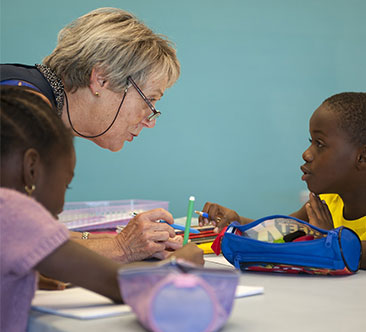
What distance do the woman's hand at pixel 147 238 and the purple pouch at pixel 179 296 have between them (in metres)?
0.55

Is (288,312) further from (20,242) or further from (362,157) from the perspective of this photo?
(362,157)

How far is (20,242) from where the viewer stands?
708 mm

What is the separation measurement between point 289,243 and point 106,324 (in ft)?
1.68

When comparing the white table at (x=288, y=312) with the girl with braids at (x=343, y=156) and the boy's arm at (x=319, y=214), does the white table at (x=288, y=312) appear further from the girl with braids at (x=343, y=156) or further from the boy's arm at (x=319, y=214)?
the girl with braids at (x=343, y=156)

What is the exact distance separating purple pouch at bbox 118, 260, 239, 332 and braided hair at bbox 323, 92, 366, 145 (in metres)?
0.98

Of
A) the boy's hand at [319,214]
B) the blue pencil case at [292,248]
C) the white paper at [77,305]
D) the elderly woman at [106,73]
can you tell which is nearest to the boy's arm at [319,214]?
the boy's hand at [319,214]

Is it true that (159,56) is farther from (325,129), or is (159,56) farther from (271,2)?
(271,2)

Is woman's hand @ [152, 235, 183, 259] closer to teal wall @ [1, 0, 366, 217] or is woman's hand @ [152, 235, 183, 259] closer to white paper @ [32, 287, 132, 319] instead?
white paper @ [32, 287, 132, 319]

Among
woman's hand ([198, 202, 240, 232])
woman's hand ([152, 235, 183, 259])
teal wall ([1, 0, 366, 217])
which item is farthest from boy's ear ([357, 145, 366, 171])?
teal wall ([1, 0, 366, 217])

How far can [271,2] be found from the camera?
3.73 m

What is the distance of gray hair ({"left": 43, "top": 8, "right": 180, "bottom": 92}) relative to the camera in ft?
5.29

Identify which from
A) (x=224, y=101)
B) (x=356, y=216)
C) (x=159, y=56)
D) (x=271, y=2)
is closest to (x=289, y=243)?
(x=356, y=216)

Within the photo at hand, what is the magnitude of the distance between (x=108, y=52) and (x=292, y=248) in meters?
0.86

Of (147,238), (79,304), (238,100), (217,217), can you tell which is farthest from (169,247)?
(238,100)
